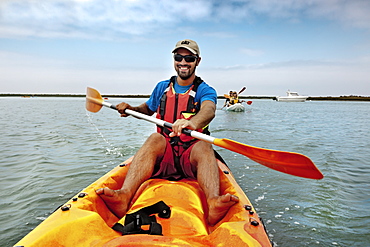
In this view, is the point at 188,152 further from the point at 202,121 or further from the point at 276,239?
the point at 276,239

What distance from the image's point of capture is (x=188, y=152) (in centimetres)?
262

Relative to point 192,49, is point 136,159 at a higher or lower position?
lower

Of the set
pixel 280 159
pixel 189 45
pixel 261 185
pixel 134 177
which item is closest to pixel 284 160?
pixel 280 159

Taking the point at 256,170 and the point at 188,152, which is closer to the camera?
the point at 188,152

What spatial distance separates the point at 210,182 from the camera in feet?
7.33

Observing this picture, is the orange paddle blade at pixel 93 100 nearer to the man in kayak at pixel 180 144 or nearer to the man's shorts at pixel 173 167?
the man in kayak at pixel 180 144

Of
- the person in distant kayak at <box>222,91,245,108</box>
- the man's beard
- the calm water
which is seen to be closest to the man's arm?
the man's beard

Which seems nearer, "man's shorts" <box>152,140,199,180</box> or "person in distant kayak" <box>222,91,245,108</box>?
"man's shorts" <box>152,140,199,180</box>

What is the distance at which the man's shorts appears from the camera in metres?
2.64

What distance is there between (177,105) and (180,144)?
1.34 ft

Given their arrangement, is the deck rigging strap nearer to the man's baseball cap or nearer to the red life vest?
the red life vest

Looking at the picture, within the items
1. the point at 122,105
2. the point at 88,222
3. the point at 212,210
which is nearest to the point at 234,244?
the point at 212,210

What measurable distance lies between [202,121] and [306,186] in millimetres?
2675

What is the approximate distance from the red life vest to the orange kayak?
2.50 feet
